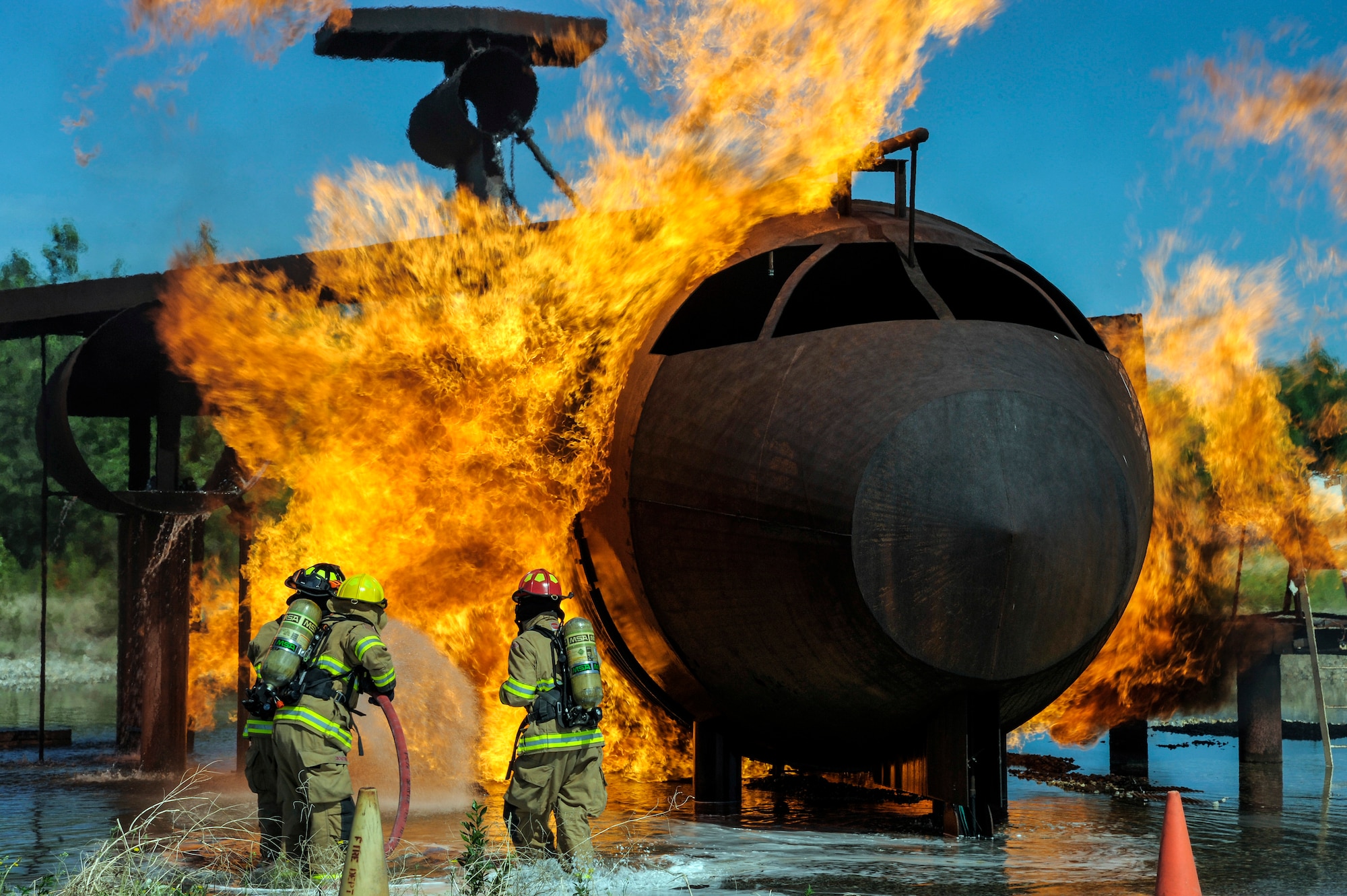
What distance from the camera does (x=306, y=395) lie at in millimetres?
12406

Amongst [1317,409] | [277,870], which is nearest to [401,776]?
[277,870]

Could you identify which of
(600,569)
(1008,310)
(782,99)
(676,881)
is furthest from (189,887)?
(782,99)

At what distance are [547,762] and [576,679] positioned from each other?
1.62 ft

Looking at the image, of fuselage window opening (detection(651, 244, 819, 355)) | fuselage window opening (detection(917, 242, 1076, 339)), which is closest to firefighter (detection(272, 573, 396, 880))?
fuselage window opening (detection(651, 244, 819, 355))

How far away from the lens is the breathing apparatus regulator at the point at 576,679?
7457 mm

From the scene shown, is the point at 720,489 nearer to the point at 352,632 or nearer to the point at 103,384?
the point at 352,632

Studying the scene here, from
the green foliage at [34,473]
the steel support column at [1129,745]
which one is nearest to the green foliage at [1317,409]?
the steel support column at [1129,745]

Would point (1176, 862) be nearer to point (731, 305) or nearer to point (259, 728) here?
point (731, 305)

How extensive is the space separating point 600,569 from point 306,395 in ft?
15.4

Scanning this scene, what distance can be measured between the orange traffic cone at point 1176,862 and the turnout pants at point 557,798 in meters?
2.97

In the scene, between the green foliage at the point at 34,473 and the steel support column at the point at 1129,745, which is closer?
the steel support column at the point at 1129,745

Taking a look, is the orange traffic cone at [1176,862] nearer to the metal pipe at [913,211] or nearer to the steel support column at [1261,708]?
the metal pipe at [913,211]

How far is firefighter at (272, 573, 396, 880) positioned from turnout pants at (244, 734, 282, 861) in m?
0.22

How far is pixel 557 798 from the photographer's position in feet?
24.8
